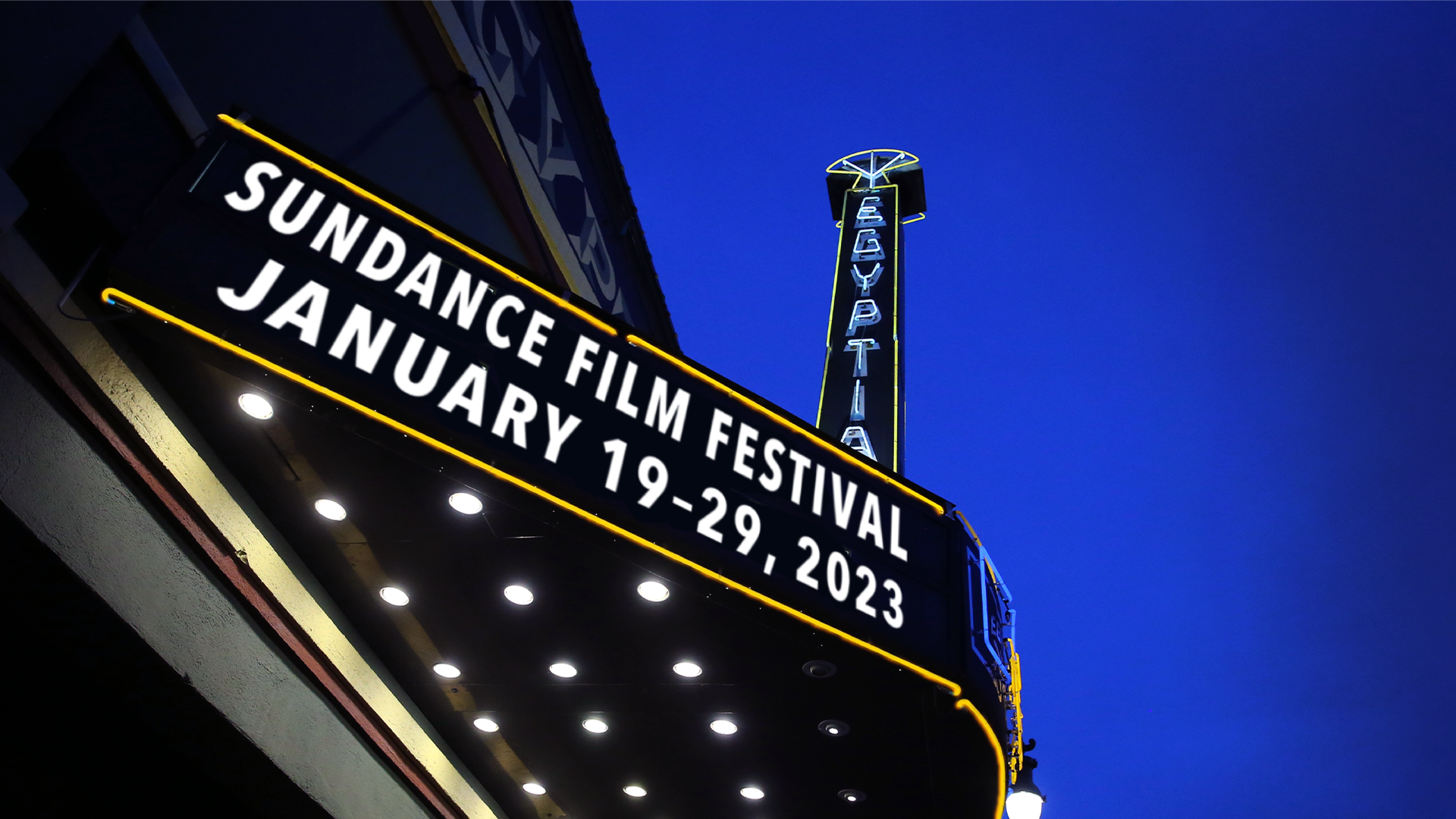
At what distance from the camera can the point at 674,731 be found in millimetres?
8133

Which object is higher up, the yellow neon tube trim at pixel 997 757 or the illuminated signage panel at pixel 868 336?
the illuminated signage panel at pixel 868 336

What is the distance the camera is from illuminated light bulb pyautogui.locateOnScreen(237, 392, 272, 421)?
5.88 m

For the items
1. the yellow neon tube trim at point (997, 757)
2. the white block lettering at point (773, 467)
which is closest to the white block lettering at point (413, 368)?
the white block lettering at point (773, 467)

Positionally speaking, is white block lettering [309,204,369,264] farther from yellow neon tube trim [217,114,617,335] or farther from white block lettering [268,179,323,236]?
yellow neon tube trim [217,114,617,335]

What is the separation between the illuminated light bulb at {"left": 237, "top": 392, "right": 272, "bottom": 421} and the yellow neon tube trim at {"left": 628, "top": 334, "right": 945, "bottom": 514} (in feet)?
7.25

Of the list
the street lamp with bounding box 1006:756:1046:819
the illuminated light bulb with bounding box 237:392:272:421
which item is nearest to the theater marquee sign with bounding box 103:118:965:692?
the illuminated light bulb with bounding box 237:392:272:421

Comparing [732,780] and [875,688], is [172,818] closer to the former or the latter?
[732,780]

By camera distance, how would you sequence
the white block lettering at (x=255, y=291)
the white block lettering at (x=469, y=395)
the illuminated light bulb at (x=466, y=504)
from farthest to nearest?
1. the illuminated light bulb at (x=466, y=504)
2. the white block lettering at (x=469, y=395)
3. the white block lettering at (x=255, y=291)

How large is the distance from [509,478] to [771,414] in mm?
2150

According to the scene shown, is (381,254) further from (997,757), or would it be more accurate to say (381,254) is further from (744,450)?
(997,757)

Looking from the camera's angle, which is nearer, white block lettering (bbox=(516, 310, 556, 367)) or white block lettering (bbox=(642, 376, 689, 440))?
white block lettering (bbox=(516, 310, 556, 367))

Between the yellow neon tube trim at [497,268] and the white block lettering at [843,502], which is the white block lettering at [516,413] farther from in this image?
the white block lettering at [843,502]

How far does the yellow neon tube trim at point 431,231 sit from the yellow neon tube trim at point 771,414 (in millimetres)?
287

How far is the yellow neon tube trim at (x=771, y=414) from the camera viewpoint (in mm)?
6520
